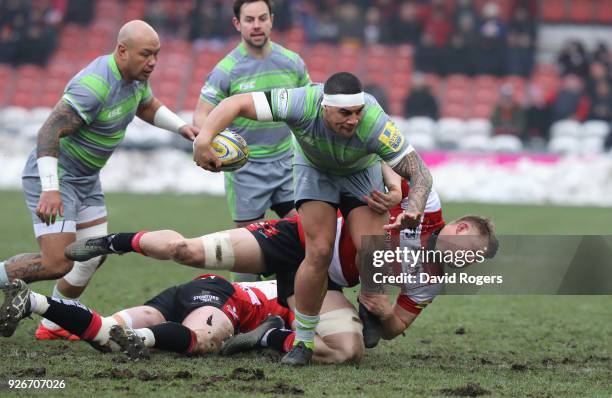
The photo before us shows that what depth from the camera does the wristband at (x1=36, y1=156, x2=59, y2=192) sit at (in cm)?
721

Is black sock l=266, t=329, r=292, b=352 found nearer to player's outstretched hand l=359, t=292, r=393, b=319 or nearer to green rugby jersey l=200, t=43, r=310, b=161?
player's outstretched hand l=359, t=292, r=393, b=319

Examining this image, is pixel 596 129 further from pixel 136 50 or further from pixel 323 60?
pixel 136 50

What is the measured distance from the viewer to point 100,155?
785cm

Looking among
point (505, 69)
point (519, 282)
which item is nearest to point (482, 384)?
point (519, 282)

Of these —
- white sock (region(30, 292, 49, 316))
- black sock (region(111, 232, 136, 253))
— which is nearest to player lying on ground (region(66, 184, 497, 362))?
black sock (region(111, 232, 136, 253))

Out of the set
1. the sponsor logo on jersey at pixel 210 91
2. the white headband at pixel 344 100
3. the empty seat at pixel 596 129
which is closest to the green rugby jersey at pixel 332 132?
the white headband at pixel 344 100

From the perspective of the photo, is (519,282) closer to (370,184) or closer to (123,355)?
(370,184)

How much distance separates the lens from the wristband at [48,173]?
7.21m

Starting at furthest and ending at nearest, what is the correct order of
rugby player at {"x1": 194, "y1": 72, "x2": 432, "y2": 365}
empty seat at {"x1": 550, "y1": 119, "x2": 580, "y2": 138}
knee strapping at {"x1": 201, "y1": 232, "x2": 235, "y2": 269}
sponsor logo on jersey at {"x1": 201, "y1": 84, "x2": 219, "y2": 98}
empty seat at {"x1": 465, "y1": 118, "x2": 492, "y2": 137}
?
empty seat at {"x1": 465, "y1": 118, "x2": 492, "y2": 137}
empty seat at {"x1": 550, "y1": 119, "x2": 580, "y2": 138}
sponsor logo on jersey at {"x1": 201, "y1": 84, "x2": 219, "y2": 98}
knee strapping at {"x1": 201, "y1": 232, "x2": 235, "y2": 269}
rugby player at {"x1": 194, "y1": 72, "x2": 432, "y2": 365}

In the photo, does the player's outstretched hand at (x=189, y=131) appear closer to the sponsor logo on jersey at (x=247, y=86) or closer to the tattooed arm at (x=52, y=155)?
the tattooed arm at (x=52, y=155)

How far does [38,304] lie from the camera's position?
6535mm

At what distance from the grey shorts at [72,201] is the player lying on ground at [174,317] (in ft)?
2.83

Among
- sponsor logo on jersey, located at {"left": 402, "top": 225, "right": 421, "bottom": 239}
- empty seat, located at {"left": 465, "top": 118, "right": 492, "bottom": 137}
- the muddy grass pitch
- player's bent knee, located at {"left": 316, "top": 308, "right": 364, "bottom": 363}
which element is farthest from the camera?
empty seat, located at {"left": 465, "top": 118, "right": 492, "bottom": 137}

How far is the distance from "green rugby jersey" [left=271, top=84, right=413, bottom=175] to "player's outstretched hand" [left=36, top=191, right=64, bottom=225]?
1.70 meters
